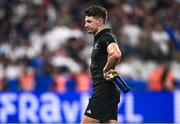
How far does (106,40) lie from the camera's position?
8.20m

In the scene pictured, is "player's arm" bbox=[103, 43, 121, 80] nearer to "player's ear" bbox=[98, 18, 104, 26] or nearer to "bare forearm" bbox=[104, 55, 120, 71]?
"bare forearm" bbox=[104, 55, 120, 71]

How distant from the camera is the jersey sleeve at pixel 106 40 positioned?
8164 mm

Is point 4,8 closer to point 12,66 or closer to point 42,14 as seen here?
point 42,14

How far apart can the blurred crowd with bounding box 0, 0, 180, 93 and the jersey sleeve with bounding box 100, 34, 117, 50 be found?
7722mm

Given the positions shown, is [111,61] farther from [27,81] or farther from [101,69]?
[27,81]

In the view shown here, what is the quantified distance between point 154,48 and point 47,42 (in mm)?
2636

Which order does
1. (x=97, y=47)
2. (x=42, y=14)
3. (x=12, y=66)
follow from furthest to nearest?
(x=42, y=14) < (x=12, y=66) < (x=97, y=47)

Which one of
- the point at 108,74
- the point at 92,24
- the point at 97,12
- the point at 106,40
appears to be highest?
the point at 97,12

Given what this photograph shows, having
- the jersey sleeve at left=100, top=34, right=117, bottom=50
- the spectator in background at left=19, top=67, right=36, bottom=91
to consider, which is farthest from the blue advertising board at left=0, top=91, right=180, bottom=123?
the jersey sleeve at left=100, top=34, right=117, bottom=50

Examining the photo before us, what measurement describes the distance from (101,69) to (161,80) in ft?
25.4

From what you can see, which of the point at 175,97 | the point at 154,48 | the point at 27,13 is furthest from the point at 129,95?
the point at 27,13

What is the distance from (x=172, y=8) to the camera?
18.8m

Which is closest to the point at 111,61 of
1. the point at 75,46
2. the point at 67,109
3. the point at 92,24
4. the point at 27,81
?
the point at 92,24

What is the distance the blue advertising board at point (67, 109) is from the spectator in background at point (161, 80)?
12.9 inches
